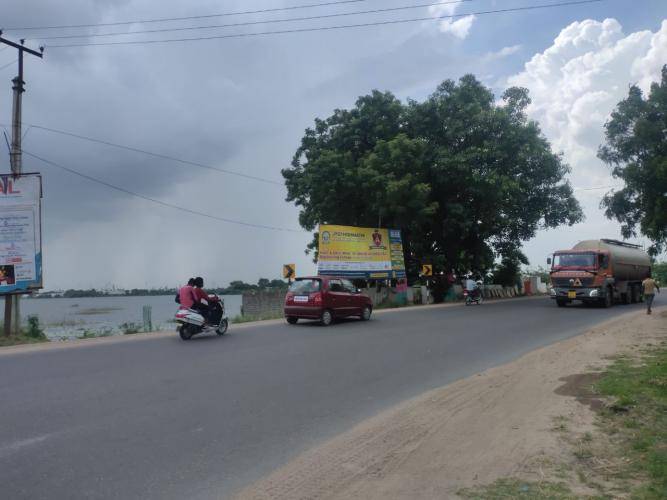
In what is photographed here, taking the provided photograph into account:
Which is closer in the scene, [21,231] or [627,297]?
[21,231]

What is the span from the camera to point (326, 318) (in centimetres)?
1794

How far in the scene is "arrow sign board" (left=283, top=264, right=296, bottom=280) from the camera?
25.5 m

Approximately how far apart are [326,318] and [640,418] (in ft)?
41.4

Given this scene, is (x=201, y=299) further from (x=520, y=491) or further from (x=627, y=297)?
(x=627, y=297)

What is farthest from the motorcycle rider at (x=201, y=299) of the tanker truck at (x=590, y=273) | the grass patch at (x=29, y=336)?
the tanker truck at (x=590, y=273)

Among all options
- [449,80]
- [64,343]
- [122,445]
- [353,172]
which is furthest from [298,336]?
[449,80]

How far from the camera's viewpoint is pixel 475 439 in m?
5.43

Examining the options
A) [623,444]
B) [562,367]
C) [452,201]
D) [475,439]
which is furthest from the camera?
[452,201]

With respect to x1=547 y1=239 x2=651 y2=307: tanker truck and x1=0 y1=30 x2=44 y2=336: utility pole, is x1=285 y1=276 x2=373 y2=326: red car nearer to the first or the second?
x1=0 y1=30 x2=44 y2=336: utility pole

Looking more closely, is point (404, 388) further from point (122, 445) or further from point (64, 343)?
point (64, 343)

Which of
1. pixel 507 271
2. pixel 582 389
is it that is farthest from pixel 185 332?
pixel 507 271

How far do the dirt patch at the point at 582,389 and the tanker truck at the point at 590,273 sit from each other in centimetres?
1880

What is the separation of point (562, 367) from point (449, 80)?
99.3ft

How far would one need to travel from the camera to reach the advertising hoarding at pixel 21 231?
1633 centimetres
